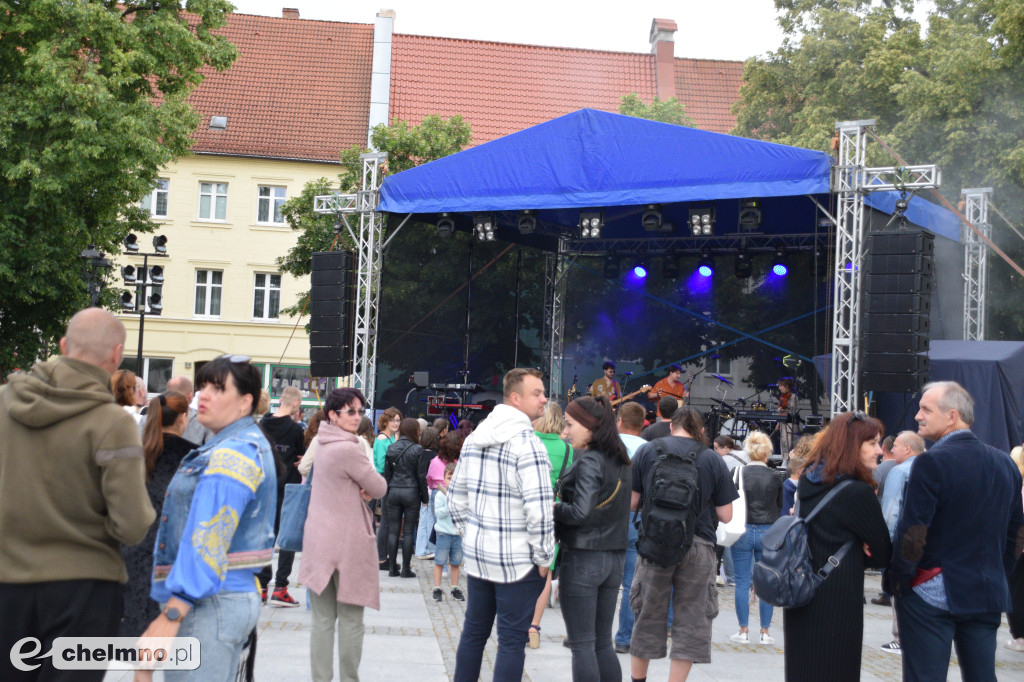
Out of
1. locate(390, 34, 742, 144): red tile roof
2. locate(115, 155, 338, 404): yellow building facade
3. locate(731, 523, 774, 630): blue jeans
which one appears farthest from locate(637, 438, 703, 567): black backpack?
locate(390, 34, 742, 144): red tile roof

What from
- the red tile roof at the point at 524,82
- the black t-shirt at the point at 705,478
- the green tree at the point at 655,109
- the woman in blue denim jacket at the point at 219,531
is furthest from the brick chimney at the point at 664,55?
the woman in blue denim jacket at the point at 219,531

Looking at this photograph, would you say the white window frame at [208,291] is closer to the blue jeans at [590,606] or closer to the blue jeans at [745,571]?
the blue jeans at [745,571]

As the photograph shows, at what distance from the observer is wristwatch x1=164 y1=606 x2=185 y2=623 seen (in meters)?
3.13

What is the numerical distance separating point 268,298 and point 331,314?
64.7ft

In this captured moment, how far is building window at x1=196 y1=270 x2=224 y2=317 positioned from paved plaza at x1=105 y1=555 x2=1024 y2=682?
26173 millimetres

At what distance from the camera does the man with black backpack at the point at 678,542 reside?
5680 millimetres

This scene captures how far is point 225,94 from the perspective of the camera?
34.8 metres

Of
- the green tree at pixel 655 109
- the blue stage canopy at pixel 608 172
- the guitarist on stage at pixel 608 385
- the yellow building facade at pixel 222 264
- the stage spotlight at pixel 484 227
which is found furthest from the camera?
the yellow building facade at pixel 222 264

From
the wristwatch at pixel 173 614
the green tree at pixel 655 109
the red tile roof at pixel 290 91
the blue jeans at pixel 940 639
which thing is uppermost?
the red tile roof at pixel 290 91

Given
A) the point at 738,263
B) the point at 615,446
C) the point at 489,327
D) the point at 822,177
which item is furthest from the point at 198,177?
the point at 615,446

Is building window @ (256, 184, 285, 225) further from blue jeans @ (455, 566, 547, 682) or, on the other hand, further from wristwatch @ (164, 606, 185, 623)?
wristwatch @ (164, 606, 185, 623)

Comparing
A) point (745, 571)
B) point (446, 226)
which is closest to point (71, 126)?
point (446, 226)

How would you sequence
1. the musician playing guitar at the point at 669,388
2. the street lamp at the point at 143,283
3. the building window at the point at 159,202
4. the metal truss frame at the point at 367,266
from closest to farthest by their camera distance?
the metal truss frame at the point at 367,266 < the street lamp at the point at 143,283 < the musician playing guitar at the point at 669,388 < the building window at the point at 159,202

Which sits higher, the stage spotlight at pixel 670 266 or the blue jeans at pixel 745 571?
the stage spotlight at pixel 670 266
